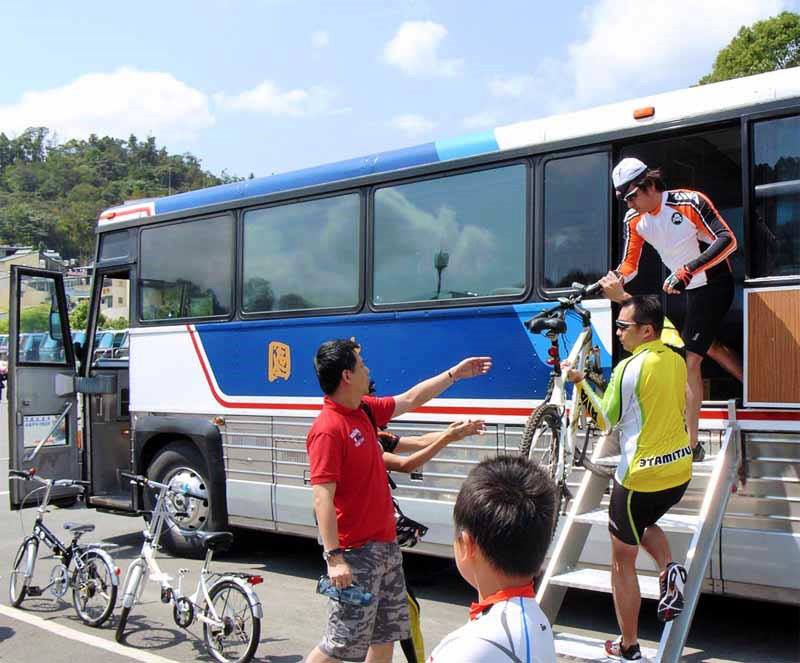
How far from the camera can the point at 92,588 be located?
20.8 ft

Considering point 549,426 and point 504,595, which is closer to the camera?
point 504,595

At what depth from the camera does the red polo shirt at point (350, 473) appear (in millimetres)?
3838

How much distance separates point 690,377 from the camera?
5215 millimetres

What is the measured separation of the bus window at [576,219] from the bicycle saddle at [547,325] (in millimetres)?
486

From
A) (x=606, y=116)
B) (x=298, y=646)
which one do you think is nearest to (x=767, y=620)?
(x=298, y=646)

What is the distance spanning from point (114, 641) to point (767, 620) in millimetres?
4577

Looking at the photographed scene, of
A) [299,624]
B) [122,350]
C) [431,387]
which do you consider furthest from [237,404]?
[431,387]

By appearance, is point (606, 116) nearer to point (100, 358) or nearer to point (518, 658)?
point (518, 658)

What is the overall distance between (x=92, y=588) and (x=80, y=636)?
1.29 feet

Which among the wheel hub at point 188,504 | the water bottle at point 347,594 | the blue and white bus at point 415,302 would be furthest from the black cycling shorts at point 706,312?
the wheel hub at point 188,504

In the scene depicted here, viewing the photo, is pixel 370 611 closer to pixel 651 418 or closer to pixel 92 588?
pixel 651 418

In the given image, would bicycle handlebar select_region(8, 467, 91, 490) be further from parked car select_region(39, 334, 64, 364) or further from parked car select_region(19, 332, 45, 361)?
parked car select_region(39, 334, 64, 364)

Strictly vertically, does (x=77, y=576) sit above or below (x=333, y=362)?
below

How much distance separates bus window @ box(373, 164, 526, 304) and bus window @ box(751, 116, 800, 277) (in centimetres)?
161
